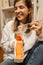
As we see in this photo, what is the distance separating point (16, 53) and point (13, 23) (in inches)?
17.1

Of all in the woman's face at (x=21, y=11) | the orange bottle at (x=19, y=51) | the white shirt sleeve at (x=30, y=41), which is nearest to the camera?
the orange bottle at (x=19, y=51)

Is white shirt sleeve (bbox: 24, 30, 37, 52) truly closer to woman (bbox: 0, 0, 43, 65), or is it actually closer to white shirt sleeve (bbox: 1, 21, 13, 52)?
woman (bbox: 0, 0, 43, 65)

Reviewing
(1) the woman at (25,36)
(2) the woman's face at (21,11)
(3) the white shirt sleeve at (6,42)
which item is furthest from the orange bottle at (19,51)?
(2) the woman's face at (21,11)

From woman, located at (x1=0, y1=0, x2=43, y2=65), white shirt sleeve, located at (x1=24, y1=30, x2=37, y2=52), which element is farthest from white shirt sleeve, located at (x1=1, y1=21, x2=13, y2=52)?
white shirt sleeve, located at (x1=24, y1=30, x2=37, y2=52)

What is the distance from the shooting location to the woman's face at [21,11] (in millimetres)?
1844

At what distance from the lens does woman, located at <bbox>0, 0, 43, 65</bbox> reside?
159cm

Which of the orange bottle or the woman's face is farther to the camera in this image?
the woman's face

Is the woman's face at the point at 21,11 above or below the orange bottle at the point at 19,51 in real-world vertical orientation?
above

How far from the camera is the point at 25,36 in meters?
1.78

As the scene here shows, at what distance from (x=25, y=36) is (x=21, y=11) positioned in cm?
27

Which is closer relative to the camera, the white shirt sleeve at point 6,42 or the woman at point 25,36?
the woman at point 25,36

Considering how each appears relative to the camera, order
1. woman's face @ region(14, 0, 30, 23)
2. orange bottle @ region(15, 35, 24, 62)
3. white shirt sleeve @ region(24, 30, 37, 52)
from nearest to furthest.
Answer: orange bottle @ region(15, 35, 24, 62)
white shirt sleeve @ region(24, 30, 37, 52)
woman's face @ region(14, 0, 30, 23)

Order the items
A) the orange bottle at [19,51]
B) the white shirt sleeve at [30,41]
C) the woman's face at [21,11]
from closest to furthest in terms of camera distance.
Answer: the orange bottle at [19,51], the white shirt sleeve at [30,41], the woman's face at [21,11]

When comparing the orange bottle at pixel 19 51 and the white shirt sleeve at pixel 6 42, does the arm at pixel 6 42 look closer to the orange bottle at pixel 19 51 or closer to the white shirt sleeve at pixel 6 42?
the white shirt sleeve at pixel 6 42
